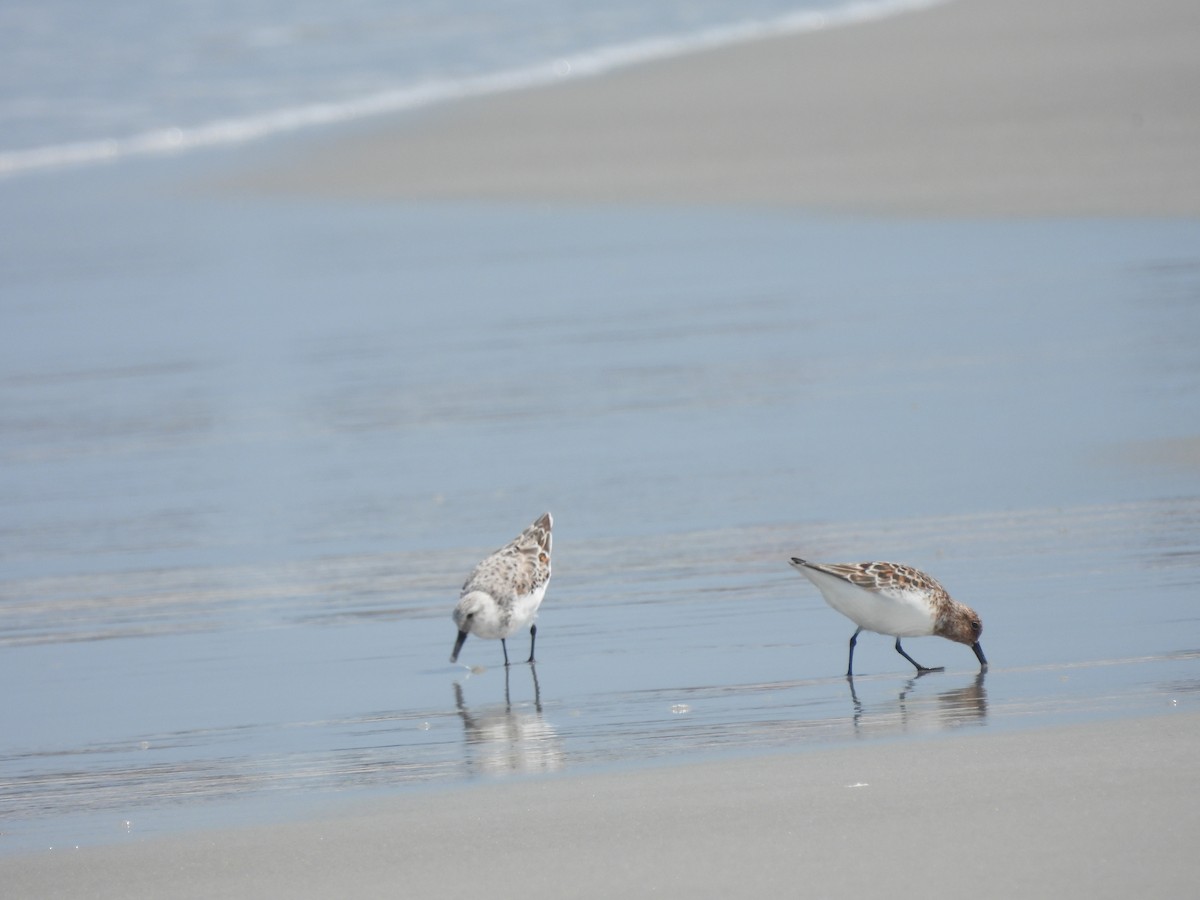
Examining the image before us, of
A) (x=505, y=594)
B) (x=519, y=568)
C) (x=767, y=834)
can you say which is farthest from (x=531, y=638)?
(x=767, y=834)

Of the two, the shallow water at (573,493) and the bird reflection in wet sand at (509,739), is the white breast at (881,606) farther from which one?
the bird reflection in wet sand at (509,739)

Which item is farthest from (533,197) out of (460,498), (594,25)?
(594,25)

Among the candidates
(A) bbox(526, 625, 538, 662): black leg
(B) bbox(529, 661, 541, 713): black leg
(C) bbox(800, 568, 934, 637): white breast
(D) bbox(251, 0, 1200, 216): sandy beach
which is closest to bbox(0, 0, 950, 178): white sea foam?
(D) bbox(251, 0, 1200, 216): sandy beach

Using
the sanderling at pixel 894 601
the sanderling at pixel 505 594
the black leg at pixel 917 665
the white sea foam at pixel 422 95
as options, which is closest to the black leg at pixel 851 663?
the sanderling at pixel 894 601

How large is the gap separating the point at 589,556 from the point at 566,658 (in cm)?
121

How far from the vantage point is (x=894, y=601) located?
6309 millimetres

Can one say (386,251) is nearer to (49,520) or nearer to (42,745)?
(49,520)

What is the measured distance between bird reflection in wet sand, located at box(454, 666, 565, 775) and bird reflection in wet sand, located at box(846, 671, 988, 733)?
3.42 ft

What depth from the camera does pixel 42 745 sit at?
6.36m

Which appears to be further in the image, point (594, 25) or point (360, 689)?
point (594, 25)

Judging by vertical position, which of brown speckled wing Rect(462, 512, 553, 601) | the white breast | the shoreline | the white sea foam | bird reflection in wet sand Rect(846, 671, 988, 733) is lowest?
the shoreline

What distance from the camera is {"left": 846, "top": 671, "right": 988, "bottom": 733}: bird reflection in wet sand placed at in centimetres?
581

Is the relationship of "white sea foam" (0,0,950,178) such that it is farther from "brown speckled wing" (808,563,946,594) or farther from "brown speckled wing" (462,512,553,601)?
"brown speckled wing" (808,563,946,594)

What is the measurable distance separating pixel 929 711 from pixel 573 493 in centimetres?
336
